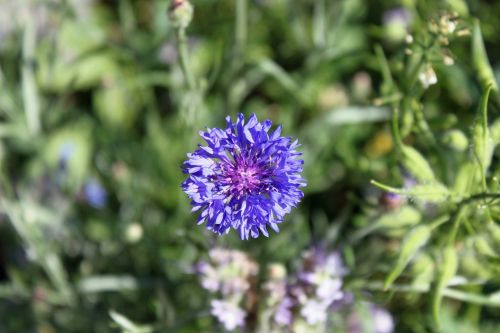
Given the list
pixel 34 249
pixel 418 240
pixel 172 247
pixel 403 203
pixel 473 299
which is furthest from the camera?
pixel 172 247

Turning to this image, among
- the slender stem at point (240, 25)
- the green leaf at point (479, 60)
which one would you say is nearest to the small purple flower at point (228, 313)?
the slender stem at point (240, 25)

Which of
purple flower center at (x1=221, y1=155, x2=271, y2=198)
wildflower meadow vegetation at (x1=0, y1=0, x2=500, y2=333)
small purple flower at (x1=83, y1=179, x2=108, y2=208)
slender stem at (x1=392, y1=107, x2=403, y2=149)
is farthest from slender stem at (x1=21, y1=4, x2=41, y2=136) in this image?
slender stem at (x1=392, y1=107, x2=403, y2=149)

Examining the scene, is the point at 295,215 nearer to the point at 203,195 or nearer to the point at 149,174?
the point at 149,174

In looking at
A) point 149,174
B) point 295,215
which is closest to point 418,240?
point 295,215

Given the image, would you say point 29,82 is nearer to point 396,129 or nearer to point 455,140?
point 396,129

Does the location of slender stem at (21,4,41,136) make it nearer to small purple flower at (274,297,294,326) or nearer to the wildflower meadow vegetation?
the wildflower meadow vegetation
